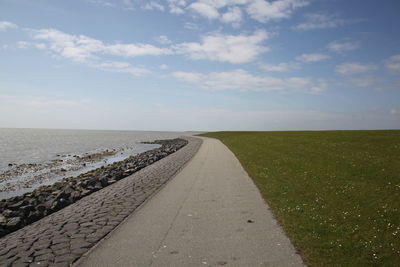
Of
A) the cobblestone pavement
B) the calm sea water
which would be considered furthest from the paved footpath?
the calm sea water

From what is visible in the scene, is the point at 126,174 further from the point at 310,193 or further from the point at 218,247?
the point at 218,247

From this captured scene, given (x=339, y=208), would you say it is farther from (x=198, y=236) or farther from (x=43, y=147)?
(x=43, y=147)

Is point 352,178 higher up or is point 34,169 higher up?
point 352,178

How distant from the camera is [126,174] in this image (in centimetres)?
2069

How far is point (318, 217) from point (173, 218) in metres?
4.55

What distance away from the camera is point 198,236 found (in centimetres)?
744

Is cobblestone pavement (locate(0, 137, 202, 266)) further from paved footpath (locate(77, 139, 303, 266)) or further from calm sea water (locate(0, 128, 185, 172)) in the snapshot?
calm sea water (locate(0, 128, 185, 172))

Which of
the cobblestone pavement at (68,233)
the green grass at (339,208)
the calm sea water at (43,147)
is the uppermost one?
the green grass at (339,208)

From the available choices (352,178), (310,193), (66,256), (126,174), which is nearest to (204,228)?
(66,256)

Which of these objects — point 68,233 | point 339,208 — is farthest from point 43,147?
point 339,208

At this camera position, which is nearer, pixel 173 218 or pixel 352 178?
pixel 173 218

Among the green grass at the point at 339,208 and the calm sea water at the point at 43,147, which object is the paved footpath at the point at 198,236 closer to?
the green grass at the point at 339,208

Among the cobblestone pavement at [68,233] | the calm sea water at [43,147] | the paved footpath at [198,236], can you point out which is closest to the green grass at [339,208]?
the paved footpath at [198,236]

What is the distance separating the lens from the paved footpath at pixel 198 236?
6121 millimetres
